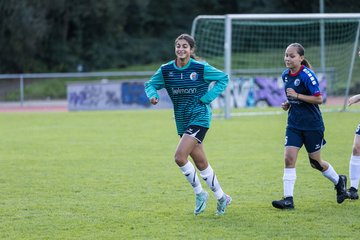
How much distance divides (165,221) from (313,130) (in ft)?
6.89

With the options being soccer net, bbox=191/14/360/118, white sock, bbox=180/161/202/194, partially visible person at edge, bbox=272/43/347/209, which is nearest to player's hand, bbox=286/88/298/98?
partially visible person at edge, bbox=272/43/347/209

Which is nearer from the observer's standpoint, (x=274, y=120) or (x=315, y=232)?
(x=315, y=232)

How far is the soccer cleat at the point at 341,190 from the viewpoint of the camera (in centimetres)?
857

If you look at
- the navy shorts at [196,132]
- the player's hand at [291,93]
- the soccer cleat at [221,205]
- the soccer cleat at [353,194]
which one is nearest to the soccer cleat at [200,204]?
the soccer cleat at [221,205]

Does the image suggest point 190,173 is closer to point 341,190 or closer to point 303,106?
point 303,106

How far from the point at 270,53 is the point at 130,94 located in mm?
10354

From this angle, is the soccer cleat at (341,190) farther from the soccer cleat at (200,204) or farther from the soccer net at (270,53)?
the soccer net at (270,53)

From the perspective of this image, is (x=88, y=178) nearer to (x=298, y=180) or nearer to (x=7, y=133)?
(x=298, y=180)

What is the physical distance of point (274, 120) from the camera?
22953mm

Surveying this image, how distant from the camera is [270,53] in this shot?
3891 centimetres

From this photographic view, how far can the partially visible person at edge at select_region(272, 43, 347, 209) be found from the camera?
8.19 meters

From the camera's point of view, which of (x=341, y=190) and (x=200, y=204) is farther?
(x=341, y=190)

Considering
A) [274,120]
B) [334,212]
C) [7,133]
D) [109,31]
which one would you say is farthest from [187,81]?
[109,31]

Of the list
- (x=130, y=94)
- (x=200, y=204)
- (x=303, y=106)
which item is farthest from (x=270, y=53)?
(x=200, y=204)
